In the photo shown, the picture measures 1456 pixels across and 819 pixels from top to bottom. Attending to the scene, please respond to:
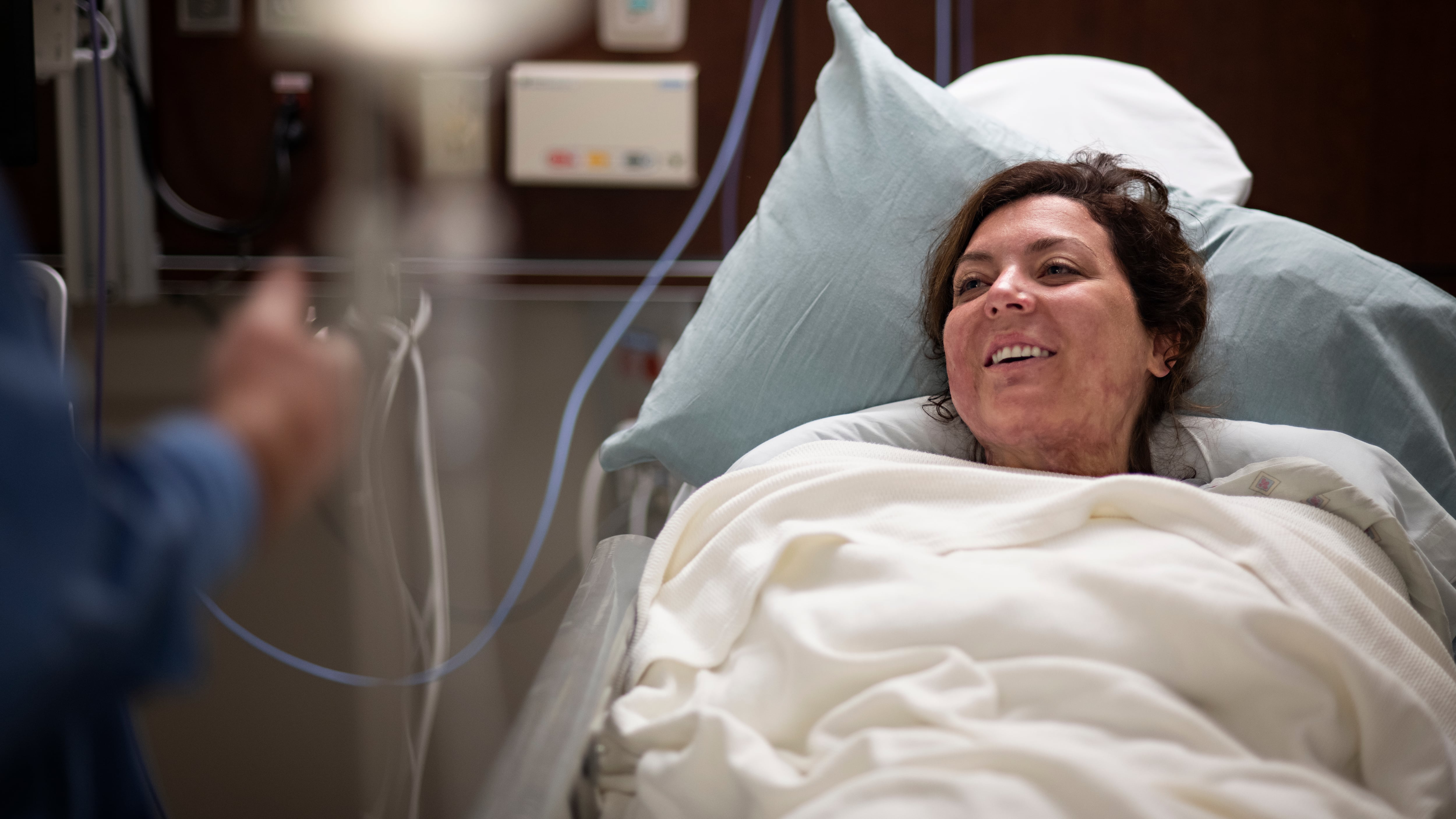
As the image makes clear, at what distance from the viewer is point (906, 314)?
4.37 feet

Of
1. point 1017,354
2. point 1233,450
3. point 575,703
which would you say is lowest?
point 575,703

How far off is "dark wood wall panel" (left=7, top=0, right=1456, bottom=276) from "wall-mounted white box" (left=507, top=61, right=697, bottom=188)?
39 millimetres

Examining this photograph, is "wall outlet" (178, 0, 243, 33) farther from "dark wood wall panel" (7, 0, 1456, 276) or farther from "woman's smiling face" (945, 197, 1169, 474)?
"woman's smiling face" (945, 197, 1169, 474)

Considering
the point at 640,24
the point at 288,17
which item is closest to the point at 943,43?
the point at 640,24

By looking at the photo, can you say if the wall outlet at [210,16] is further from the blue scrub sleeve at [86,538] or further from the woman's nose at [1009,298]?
the blue scrub sleeve at [86,538]

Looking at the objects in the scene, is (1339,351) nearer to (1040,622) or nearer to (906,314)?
(906,314)

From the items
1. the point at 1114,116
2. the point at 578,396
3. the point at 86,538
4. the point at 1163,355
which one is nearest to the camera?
the point at 86,538

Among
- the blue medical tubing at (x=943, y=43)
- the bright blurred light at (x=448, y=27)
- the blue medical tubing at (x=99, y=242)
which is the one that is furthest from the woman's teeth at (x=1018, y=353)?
the bright blurred light at (x=448, y=27)

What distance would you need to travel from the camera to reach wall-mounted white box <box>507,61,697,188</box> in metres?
1.70

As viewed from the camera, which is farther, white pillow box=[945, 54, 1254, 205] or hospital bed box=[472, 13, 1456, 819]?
white pillow box=[945, 54, 1254, 205]

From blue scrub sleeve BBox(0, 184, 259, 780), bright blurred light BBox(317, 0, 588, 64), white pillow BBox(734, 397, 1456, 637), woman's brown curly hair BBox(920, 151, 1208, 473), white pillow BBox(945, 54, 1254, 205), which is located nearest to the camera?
blue scrub sleeve BBox(0, 184, 259, 780)

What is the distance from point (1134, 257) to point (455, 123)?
1.12 m

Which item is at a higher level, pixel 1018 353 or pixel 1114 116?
pixel 1114 116

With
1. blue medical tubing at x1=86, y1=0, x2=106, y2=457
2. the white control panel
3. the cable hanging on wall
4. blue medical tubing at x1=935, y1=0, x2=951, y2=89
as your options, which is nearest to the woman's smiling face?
blue medical tubing at x1=935, y1=0, x2=951, y2=89
